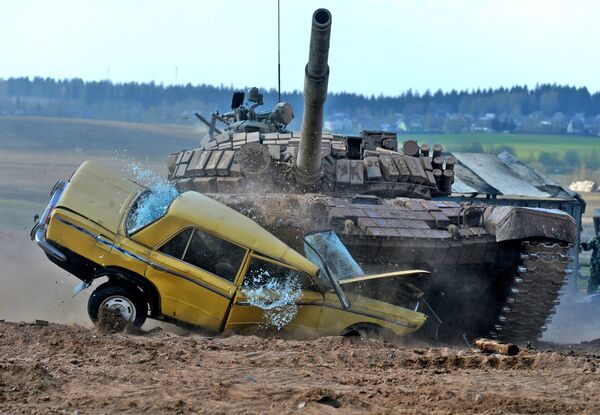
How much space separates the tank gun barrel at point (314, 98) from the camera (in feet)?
44.8

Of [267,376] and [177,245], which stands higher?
[177,245]

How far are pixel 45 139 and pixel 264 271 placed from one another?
Result: 43144 millimetres

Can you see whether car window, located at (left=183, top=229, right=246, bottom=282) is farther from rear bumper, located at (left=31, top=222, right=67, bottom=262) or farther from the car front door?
rear bumper, located at (left=31, top=222, right=67, bottom=262)

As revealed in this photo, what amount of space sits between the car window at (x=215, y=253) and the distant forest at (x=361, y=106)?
50509mm

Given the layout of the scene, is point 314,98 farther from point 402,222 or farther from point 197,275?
point 197,275

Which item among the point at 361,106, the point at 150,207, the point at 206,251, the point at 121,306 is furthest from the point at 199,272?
the point at 361,106

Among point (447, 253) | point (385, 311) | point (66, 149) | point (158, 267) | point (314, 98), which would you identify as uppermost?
point (314, 98)

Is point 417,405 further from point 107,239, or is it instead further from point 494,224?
point 494,224

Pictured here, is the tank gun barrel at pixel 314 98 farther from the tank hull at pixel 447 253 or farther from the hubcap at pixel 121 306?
the hubcap at pixel 121 306

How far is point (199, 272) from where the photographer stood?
1166 cm

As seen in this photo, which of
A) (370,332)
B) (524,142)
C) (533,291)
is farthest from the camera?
(524,142)

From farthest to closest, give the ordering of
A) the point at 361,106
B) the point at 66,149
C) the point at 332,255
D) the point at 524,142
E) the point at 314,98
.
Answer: the point at 361,106, the point at 524,142, the point at 66,149, the point at 314,98, the point at 332,255

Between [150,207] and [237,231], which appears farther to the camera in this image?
[150,207]

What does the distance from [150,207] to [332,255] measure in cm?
191
